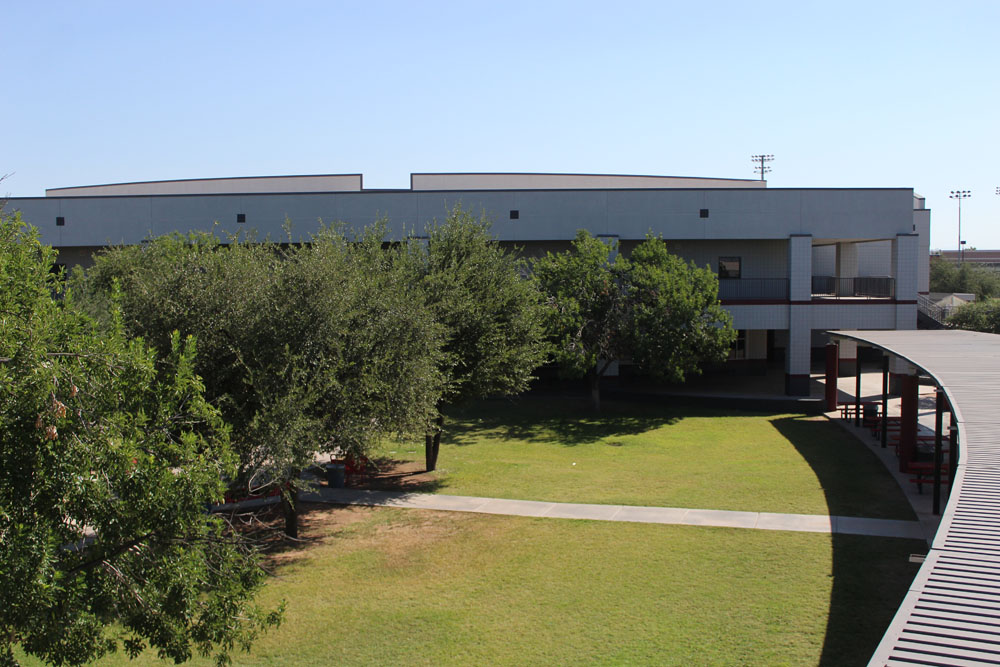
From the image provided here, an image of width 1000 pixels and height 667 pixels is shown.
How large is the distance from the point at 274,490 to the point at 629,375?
2526 cm

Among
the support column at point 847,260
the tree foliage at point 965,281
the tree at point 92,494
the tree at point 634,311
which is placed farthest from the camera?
the tree foliage at point 965,281

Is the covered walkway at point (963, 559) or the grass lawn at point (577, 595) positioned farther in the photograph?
the grass lawn at point (577, 595)

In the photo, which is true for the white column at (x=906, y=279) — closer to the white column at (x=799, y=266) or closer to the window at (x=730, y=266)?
the white column at (x=799, y=266)

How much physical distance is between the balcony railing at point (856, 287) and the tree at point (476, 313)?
807 inches

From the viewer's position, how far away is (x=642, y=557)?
1382 cm

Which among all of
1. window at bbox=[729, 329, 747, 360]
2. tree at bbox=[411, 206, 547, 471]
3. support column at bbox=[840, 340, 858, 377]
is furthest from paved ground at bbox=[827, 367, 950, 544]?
tree at bbox=[411, 206, 547, 471]

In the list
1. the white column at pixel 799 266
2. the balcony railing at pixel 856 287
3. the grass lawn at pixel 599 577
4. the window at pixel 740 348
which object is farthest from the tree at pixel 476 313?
the window at pixel 740 348

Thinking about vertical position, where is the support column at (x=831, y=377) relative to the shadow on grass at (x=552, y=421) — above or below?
above

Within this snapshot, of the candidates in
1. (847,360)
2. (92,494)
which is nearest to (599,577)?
(92,494)

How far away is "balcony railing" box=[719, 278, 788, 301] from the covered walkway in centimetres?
1812

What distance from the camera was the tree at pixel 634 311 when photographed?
2889cm

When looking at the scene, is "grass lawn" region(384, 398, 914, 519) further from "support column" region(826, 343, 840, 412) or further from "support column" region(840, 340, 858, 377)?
"support column" region(840, 340, 858, 377)

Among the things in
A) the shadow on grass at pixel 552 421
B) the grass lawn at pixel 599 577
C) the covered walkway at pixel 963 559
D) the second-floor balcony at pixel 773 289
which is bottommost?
the shadow on grass at pixel 552 421

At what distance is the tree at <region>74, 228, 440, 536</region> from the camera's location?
13008 mm
